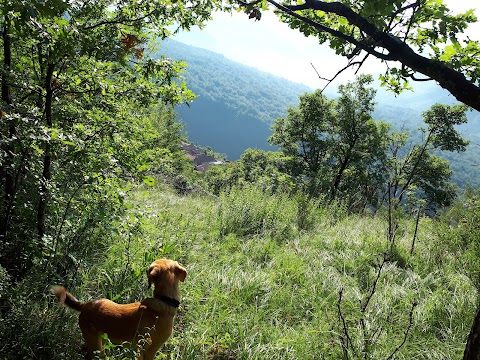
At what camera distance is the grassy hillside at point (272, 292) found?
3168 millimetres

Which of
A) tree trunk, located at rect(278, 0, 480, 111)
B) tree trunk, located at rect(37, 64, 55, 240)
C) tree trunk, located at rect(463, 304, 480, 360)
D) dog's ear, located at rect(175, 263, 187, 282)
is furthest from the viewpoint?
tree trunk, located at rect(37, 64, 55, 240)

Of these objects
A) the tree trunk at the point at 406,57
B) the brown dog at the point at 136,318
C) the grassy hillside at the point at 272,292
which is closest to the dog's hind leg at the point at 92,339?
the brown dog at the point at 136,318

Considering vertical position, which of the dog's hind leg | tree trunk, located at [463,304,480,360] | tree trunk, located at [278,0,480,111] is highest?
tree trunk, located at [278,0,480,111]

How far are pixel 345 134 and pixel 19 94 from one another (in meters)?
25.2

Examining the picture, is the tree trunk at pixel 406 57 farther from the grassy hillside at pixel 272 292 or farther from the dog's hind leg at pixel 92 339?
the dog's hind leg at pixel 92 339

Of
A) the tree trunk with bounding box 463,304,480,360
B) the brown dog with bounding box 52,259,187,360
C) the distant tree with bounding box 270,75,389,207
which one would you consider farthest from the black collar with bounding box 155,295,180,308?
the distant tree with bounding box 270,75,389,207

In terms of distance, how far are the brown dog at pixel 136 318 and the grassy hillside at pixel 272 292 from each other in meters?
0.24

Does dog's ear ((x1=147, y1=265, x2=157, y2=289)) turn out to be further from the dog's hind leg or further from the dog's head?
the dog's hind leg

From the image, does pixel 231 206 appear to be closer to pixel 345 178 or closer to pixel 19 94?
pixel 19 94

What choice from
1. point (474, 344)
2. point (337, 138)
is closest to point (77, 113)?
point (474, 344)

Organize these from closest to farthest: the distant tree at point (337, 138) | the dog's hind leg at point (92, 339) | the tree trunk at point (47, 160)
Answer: the dog's hind leg at point (92, 339)
the tree trunk at point (47, 160)
the distant tree at point (337, 138)

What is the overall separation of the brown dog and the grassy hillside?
239 millimetres

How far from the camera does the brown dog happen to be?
9.16 feet

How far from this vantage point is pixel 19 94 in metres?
4.22
